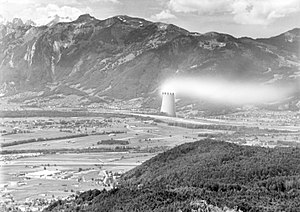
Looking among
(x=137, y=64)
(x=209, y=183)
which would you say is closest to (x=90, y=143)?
(x=209, y=183)

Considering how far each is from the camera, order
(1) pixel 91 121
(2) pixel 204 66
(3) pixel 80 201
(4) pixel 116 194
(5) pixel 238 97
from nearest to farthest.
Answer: (4) pixel 116 194 → (3) pixel 80 201 → (1) pixel 91 121 → (5) pixel 238 97 → (2) pixel 204 66

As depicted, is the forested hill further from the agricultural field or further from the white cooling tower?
the white cooling tower

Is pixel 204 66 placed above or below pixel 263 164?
above

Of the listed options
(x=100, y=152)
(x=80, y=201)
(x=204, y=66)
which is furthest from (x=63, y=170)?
(x=204, y=66)

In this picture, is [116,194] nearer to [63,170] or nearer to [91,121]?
[63,170]

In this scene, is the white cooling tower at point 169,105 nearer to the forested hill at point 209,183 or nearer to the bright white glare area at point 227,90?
the bright white glare area at point 227,90

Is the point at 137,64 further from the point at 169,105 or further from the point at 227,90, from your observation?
the point at 169,105

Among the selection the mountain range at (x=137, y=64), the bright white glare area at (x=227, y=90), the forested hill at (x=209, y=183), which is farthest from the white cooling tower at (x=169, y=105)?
the forested hill at (x=209, y=183)

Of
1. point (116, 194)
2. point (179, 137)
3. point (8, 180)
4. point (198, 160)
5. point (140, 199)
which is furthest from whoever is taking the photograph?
point (179, 137)
